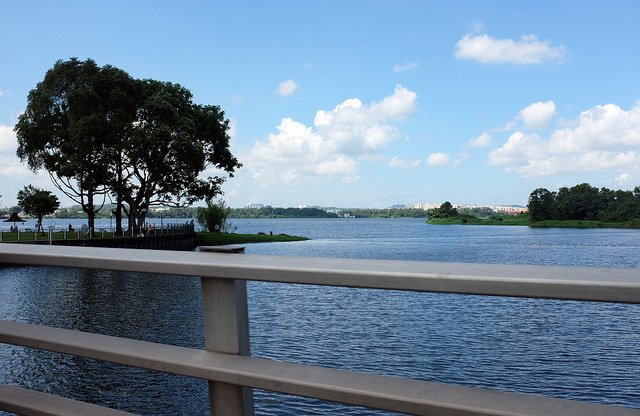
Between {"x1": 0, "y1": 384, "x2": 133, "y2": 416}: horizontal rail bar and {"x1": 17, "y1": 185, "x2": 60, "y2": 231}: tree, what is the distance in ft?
175

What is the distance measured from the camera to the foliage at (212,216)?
65.7 meters

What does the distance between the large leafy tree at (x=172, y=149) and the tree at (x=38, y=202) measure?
8741 mm

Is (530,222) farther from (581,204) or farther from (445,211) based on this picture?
(445,211)

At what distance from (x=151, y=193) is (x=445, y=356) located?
40.8m

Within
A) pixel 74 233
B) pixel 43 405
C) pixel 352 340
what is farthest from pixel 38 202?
pixel 43 405

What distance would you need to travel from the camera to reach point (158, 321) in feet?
50.7

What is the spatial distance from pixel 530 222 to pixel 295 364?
15546 cm

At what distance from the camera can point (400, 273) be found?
126 cm

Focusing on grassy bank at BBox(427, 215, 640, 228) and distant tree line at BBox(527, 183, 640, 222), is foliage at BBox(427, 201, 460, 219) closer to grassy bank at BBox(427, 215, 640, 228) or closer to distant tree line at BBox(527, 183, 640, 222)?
grassy bank at BBox(427, 215, 640, 228)

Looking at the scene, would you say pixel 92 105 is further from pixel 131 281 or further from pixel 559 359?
pixel 559 359

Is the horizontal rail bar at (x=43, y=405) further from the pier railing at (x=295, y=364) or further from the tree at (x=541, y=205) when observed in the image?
the tree at (x=541, y=205)

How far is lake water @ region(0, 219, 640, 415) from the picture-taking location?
30.6 feet

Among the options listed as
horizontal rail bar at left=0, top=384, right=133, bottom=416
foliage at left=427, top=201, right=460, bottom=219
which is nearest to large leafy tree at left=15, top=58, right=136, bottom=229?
horizontal rail bar at left=0, top=384, right=133, bottom=416

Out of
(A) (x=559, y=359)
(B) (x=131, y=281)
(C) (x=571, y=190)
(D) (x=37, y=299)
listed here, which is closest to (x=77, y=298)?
(D) (x=37, y=299)
